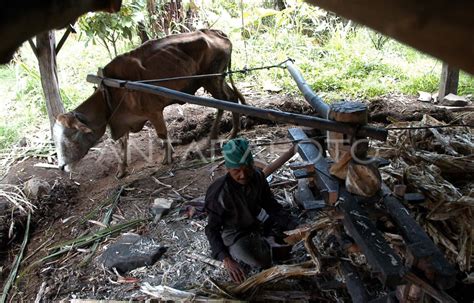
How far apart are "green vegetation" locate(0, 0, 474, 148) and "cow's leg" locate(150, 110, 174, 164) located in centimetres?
201

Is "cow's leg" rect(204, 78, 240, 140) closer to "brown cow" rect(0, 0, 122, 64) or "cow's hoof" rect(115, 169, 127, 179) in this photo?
"cow's hoof" rect(115, 169, 127, 179)

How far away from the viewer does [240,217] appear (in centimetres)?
331

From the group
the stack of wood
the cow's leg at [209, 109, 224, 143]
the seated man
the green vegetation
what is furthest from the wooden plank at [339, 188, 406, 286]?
the green vegetation

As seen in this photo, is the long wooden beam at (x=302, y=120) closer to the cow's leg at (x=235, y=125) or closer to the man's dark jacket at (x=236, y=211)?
the man's dark jacket at (x=236, y=211)

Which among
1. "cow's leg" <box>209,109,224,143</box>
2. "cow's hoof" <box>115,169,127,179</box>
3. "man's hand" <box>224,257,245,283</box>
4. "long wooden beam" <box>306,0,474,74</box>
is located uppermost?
"long wooden beam" <box>306,0,474,74</box>

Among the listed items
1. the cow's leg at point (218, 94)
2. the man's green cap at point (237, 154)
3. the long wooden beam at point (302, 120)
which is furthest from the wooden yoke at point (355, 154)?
the cow's leg at point (218, 94)

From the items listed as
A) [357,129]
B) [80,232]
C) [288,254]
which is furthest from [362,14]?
[80,232]

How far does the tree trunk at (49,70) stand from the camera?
5.55 metres

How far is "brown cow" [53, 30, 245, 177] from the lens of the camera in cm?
527

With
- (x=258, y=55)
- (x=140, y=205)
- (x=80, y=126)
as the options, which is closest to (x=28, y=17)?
(x=140, y=205)

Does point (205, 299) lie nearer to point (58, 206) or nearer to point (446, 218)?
point (446, 218)

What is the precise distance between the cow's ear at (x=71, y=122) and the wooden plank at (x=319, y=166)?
9.47 feet

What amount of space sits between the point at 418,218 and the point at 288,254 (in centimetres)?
107

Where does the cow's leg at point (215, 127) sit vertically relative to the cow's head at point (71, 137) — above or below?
below
